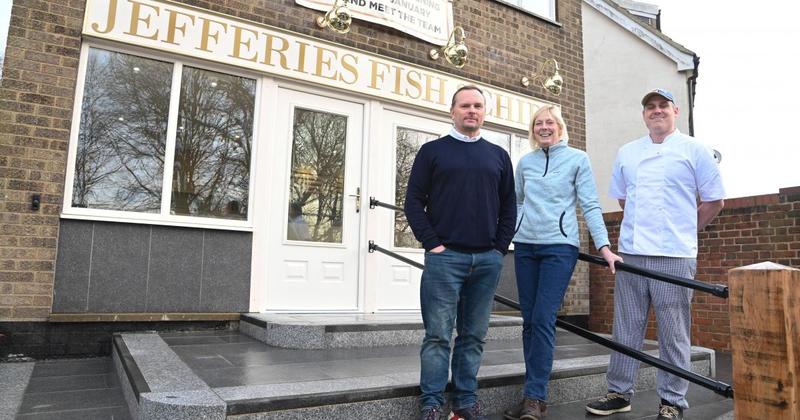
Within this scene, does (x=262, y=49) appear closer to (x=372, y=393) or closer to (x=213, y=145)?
(x=213, y=145)

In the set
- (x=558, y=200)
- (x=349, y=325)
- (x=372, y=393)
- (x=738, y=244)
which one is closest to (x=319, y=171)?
(x=349, y=325)

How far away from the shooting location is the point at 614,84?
13.1 metres

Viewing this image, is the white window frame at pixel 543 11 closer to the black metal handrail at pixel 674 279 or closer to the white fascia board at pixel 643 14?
the black metal handrail at pixel 674 279

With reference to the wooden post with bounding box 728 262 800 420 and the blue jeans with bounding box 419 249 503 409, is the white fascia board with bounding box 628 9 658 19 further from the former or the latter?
the wooden post with bounding box 728 262 800 420

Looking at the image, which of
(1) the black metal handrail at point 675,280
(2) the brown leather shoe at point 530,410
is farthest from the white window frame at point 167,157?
(1) the black metal handrail at point 675,280

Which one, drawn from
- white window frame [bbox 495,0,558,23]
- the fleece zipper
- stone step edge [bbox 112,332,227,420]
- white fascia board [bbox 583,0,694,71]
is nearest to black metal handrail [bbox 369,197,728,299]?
the fleece zipper

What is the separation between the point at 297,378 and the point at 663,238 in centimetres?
207

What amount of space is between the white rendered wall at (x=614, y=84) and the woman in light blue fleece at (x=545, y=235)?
10.7 metres

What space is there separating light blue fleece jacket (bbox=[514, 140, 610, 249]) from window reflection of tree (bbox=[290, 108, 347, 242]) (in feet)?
9.00

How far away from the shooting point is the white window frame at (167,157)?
4242mm

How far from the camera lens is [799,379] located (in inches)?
74.9

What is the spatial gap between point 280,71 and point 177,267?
200 centimetres

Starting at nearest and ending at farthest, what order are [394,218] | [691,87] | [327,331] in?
[327,331], [394,218], [691,87]

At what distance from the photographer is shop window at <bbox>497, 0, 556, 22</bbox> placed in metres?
7.21
